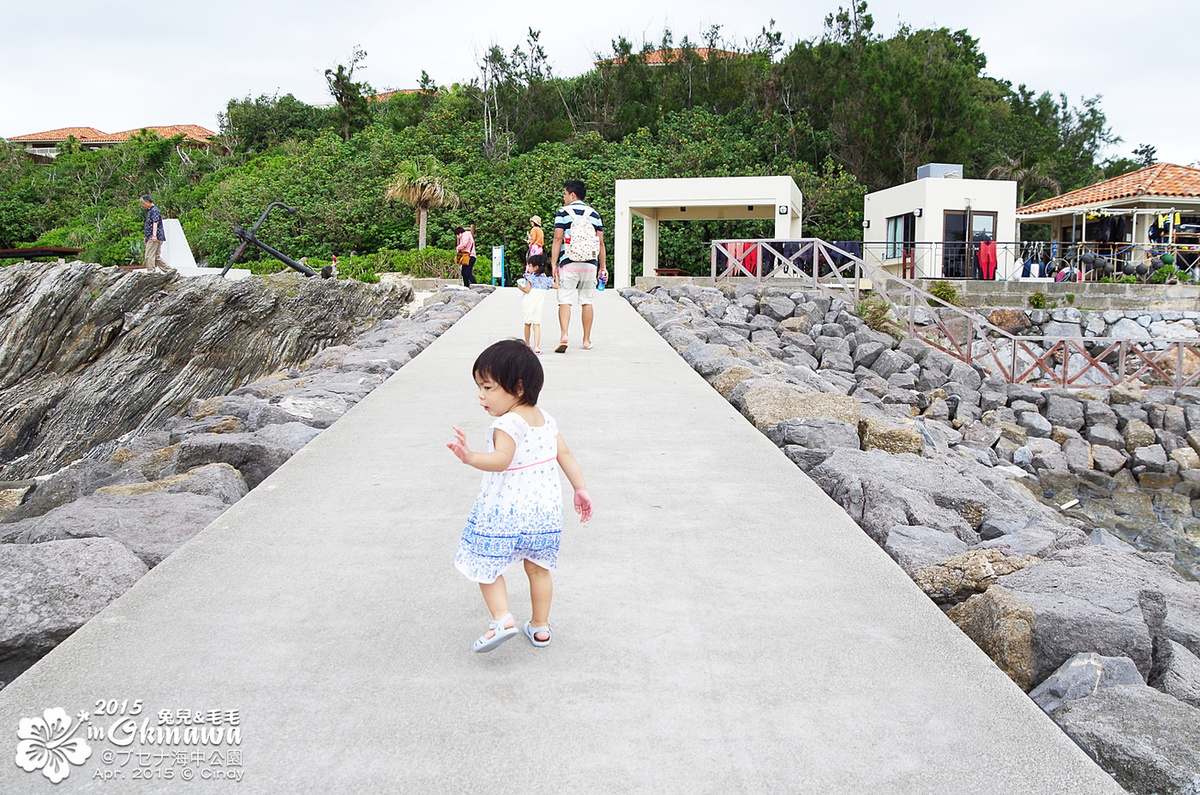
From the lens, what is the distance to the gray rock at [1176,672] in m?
3.15

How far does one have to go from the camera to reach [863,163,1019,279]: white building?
82.7ft

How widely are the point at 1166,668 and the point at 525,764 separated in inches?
90.4

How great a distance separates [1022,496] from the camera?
7.82 metres

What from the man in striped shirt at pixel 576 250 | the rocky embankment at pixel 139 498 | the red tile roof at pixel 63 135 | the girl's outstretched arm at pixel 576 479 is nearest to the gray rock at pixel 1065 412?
the man in striped shirt at pixel 576 250

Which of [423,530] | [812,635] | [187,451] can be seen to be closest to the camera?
[812,635]

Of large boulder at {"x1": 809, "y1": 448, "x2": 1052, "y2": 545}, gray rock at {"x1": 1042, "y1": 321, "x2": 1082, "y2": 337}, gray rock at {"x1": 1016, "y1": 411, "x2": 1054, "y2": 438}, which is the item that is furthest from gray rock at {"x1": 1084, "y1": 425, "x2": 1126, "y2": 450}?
gray rock at {"x1": 1042, "y1": 321, "x2": 1082, "y2": 337}

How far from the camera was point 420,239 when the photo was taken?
1210 inches

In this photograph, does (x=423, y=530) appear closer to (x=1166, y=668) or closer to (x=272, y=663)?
(x=272, y=663)

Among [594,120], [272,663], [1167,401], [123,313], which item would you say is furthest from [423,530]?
[594,120]

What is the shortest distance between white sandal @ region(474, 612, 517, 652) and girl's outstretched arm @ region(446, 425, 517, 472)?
0.48 metres

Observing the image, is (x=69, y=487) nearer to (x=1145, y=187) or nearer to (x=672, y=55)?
(x=1145, y=187)

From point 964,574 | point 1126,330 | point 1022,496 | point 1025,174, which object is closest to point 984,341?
point 1126,330

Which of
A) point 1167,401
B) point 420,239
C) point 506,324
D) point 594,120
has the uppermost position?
point 594,120

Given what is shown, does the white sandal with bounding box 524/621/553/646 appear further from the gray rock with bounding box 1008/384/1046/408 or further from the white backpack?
the gray rock with bounding box 1008/384/1046/408
